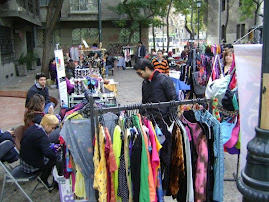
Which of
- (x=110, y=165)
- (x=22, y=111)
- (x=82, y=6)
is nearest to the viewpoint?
(x=110, y=165)

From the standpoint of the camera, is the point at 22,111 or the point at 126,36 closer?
the point at 22,111

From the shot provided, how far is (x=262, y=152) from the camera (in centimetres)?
197

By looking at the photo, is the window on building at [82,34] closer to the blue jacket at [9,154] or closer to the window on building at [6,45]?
the window on building at [6,45]

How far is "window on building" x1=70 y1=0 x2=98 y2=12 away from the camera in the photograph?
25.1 metres

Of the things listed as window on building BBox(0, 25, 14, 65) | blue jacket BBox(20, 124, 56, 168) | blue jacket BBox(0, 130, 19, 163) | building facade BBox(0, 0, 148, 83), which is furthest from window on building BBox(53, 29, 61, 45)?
blue jacket BBox(20, 124, 56, 168)

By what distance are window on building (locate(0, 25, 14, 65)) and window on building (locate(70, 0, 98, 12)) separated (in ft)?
27.1

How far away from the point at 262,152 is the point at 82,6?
25.0m

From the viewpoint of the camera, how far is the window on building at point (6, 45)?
1570 cm

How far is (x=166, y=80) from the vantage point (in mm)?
4402

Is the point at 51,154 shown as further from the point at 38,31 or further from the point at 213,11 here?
the point at 213,11

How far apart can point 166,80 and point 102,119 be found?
1580 millimetres

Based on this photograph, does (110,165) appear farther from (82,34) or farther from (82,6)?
(82,34)

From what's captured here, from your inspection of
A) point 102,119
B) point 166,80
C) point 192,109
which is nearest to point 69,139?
point 102,119

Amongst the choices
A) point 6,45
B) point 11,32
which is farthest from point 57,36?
point 6,45
